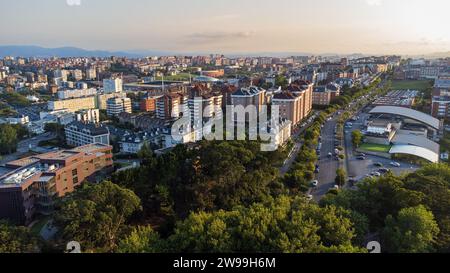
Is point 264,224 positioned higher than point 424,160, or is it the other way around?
point 264,224

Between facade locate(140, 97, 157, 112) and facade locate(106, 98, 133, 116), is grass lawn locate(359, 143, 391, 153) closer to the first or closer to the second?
facade locate(140, 97, 157, 112)

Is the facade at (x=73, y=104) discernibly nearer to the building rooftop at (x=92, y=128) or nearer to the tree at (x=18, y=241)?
the building rooftop at (x=92, y=128)

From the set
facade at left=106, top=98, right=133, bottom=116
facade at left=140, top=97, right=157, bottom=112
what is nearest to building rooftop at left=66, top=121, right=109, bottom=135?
facade at left=106, top=98, right=133, bottom=116

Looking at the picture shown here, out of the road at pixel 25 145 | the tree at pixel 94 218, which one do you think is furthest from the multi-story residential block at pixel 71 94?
the tree at pixel 94 218

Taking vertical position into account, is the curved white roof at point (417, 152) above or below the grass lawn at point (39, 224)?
above
